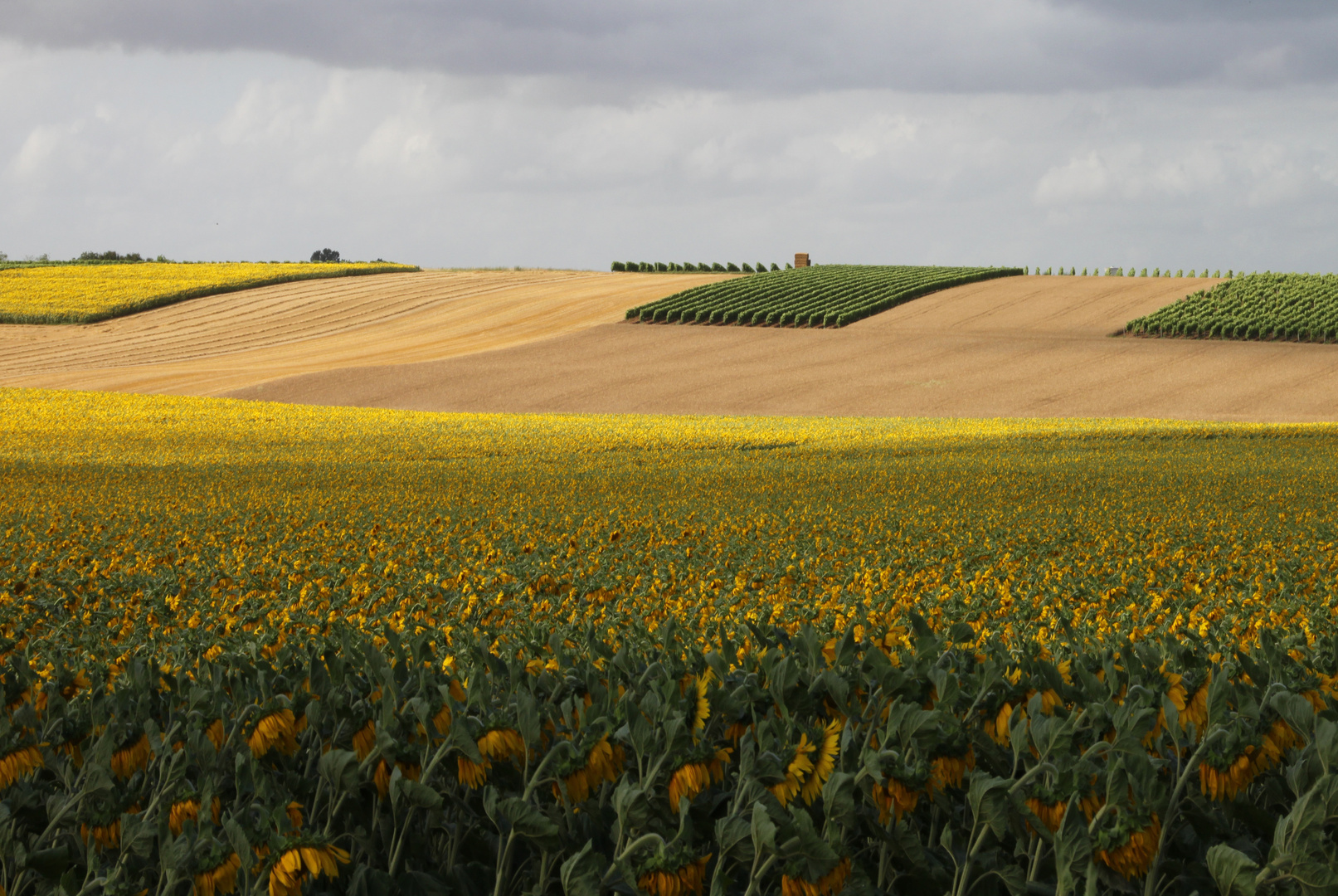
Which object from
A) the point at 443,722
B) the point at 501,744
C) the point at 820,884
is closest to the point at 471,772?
the point at 501,744

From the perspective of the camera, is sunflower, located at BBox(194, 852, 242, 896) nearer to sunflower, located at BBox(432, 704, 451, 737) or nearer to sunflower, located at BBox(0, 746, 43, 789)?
sunflower, located at BBox(432, 704, 451, 737)

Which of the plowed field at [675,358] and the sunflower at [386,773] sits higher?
the sunflower at [386,773]

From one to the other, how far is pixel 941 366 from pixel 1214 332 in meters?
14.9

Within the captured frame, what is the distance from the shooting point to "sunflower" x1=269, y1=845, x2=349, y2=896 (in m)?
2.35

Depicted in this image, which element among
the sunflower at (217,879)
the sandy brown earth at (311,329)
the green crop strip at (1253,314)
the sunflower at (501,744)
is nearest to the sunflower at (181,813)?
the sunflower at (217,879)

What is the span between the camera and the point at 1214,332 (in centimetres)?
4681

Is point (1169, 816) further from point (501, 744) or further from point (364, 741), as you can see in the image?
point (364, 741)

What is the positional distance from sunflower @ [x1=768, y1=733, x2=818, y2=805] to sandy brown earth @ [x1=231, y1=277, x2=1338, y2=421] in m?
31.9

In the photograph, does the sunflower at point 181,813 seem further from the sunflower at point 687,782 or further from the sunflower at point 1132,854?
the sunflower at point 1132,854

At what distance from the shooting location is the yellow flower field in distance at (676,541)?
7.36m

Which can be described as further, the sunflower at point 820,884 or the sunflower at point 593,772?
the sunflower at point 593,772

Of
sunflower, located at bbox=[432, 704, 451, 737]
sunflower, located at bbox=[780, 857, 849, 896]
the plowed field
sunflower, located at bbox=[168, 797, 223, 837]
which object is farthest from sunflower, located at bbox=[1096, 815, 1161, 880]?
the plowed field

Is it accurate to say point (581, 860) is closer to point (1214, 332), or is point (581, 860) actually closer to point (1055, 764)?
point (1055, 764)

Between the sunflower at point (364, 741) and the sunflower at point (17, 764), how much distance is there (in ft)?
2.91
